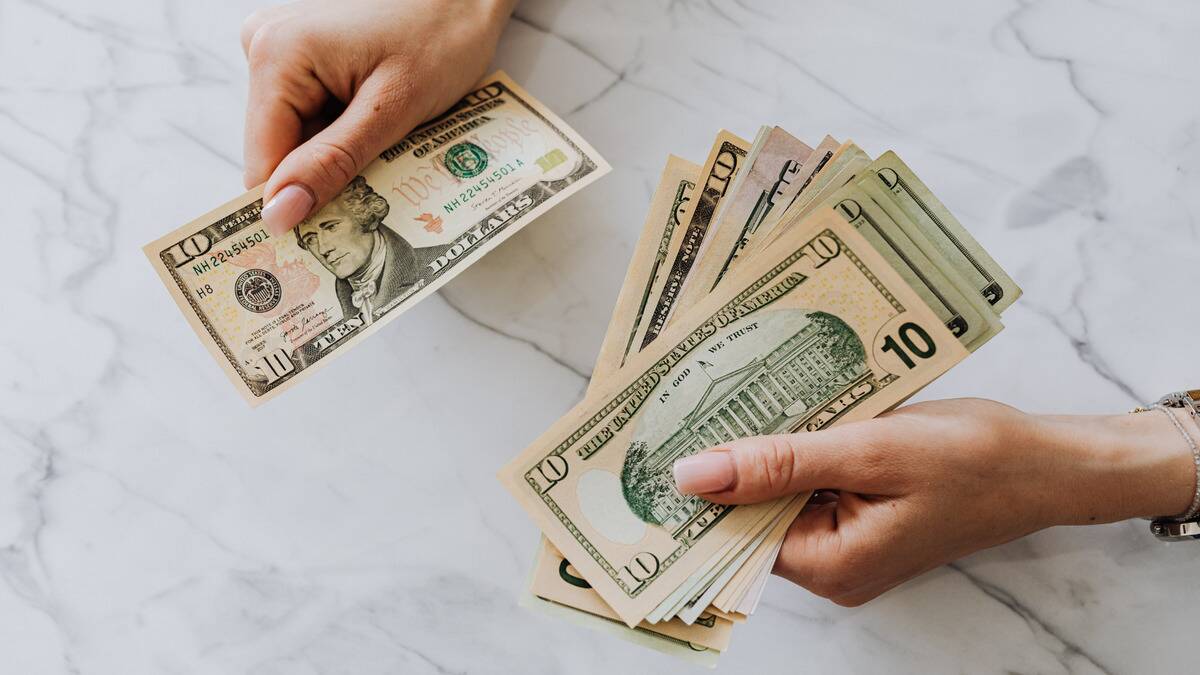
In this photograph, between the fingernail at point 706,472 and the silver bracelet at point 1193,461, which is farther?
the silver bracelet at point 1193,461

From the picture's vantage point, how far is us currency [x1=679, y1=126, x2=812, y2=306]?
95 centimetres

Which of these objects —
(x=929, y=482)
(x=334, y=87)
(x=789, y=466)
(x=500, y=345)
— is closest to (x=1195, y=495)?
(x=929, y=482)

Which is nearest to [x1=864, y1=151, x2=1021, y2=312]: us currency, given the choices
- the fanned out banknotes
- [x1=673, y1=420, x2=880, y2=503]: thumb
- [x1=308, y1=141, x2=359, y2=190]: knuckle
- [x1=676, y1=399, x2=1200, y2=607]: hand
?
the fanned out banknotes

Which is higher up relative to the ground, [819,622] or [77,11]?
[77,11]

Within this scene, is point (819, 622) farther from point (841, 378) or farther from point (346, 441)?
point (346, 441)

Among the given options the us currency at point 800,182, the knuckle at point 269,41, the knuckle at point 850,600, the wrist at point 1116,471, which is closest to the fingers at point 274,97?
the knuckle at point 269,41

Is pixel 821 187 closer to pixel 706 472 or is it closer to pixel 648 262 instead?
pixel 648 262

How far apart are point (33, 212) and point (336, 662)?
0.72 m

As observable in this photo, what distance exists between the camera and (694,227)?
977 millimetres

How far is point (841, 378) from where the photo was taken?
89cm

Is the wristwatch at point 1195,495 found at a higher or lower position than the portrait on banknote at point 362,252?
lower

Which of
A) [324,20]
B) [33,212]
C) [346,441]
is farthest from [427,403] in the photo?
[33,212]

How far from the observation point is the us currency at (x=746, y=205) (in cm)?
95

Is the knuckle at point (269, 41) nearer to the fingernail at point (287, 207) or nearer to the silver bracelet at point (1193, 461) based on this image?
the fingernail at point (287, 207)
